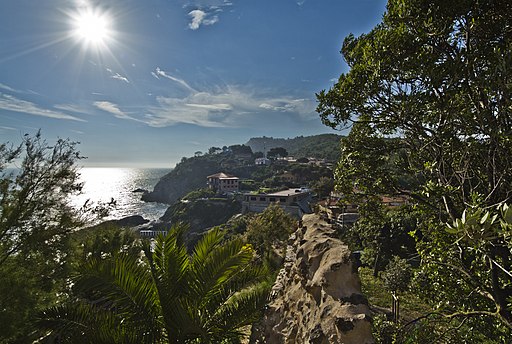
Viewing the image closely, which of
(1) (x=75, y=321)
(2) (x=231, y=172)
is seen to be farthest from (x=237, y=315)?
(2) (x=231, y=172)

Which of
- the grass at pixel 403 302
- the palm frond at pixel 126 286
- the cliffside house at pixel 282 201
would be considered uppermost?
the palm frond at pixel 126 286

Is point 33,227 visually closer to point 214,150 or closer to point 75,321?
point 75,321

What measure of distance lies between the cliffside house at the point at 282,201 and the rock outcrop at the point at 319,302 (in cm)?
3780

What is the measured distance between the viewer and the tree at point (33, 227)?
562 centimetres

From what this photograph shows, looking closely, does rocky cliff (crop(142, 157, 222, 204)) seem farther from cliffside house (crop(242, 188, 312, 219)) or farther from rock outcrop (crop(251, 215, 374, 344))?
rock outcrop (crop(251, 215, 374, 344))

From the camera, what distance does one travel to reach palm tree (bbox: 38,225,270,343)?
4.03 m

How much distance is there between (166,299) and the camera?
4.28 metres

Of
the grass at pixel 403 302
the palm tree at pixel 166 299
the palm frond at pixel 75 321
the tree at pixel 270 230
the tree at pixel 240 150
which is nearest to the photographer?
the palm tree at pixel 166 299

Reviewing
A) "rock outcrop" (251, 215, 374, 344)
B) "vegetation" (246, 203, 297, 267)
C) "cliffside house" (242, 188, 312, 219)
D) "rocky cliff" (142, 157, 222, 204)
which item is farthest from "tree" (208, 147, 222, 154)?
"rock outcrop" (251, 215, 374, 344)

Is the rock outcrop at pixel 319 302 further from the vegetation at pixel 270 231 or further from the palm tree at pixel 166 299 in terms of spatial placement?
the vegetation at pixel 270 231

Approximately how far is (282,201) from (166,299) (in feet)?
141

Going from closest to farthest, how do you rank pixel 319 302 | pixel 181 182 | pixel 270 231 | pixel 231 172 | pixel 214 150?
pixel 319 302, pixel 270 231, pixel 181 182, pixel 231 172, pixel 214 150

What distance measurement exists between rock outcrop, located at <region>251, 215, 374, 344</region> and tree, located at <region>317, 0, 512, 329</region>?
4.67 feet

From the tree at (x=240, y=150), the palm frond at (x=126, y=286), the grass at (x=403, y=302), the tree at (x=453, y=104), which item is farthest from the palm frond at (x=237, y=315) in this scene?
the tree at (x=240, y=150)
